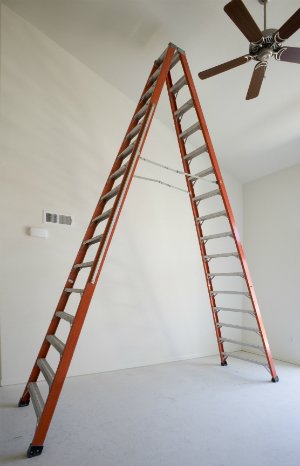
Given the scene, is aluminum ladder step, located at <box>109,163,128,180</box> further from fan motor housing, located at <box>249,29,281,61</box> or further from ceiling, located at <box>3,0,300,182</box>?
ceiling, located at <box>3,0,300,182</box>

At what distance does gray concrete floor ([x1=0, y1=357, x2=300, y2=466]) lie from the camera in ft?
5.69

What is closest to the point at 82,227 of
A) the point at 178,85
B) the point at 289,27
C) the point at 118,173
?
the point at 118,173

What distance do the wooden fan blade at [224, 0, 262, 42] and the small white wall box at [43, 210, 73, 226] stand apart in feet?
7.33

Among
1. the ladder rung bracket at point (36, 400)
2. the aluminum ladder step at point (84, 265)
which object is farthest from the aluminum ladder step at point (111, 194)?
the ladder rung bracket at point (36, 400)

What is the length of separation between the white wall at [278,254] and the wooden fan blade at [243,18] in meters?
2.19

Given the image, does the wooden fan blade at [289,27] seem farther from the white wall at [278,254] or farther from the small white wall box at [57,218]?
the small white wall box at [57,218]

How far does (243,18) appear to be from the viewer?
199 centimetres

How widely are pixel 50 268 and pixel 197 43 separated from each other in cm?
256

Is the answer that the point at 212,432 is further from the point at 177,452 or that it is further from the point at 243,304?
the point at 243,304

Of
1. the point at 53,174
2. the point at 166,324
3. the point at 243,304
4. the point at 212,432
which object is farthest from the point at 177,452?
the point at 243,304

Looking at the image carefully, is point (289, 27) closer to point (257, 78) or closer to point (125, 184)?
point (257, 78)

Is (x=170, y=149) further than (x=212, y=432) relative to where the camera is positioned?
Yes

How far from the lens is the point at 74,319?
1.87m

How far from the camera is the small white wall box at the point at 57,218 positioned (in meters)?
3.08
